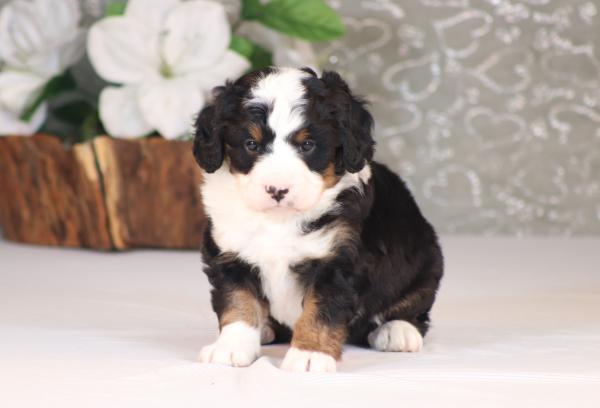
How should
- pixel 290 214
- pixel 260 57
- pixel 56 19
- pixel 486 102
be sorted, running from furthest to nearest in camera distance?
pixel 486 102 < pixel 260 57 < pixel 56 19 < pixel 290 214

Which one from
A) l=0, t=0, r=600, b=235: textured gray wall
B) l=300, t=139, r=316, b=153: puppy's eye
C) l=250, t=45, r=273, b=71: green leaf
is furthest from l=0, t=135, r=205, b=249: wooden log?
l=300, t=139, r=316, b=153: puppy's eye

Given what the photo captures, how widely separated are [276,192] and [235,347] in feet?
0.87

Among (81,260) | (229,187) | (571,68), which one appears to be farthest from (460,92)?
(229,187)

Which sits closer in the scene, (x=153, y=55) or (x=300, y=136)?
(x=300, y=136)

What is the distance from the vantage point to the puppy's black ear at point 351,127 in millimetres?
A: 1864

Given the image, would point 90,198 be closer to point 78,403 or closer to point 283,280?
point 283,280

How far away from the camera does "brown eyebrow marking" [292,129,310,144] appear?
1816mm

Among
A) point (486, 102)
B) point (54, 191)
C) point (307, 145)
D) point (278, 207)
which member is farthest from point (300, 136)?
point (486, 102)

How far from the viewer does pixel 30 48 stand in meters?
3.57

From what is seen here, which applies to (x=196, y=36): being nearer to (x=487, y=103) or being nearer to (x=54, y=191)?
(x=54, y=191)

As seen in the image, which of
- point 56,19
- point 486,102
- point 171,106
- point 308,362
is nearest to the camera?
point 308,362

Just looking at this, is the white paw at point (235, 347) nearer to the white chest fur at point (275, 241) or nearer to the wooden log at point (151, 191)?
the white chest fur at point (275, 241)

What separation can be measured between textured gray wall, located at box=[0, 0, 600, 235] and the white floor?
82cm

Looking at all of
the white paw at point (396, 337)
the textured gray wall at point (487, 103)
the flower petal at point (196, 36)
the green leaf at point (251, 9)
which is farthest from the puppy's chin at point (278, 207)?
the textured gray wall at point (487, 103)
